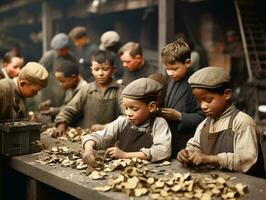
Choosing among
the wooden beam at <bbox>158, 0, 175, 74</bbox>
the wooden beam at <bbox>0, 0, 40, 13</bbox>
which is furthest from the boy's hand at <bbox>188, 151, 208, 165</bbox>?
the wooden beam at <bbox>0, 0, 40, 13</bbox>

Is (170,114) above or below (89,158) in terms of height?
above

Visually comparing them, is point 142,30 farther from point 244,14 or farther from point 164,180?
point 164,180

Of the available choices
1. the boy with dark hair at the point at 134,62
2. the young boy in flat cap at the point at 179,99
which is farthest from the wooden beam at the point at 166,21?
the young boy in flat cap at the point at 179,99

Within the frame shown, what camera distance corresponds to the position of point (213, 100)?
3.28 m

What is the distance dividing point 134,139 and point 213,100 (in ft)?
2.78

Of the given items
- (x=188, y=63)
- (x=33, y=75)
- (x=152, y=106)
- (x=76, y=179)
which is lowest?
(x=76, y=179)

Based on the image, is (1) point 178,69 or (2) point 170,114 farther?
(1) point 178,69

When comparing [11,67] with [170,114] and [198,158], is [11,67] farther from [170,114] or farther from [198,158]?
[198,158]

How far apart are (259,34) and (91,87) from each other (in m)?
7.42

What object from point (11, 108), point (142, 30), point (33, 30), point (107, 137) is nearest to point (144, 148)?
point (107, 137)

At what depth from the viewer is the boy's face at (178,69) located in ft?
13.1

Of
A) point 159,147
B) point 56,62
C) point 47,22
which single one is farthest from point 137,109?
point 47,22

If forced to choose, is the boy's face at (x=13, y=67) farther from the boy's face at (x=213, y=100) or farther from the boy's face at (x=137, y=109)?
the boy's face at (x=213, y=100)

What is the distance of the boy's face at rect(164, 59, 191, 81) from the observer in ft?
13.1
